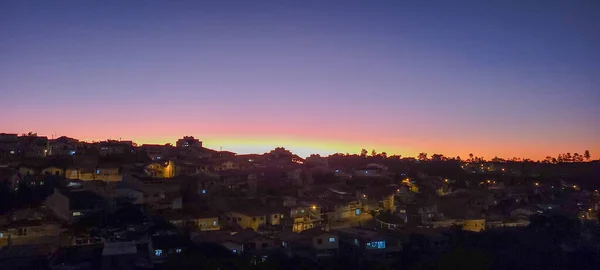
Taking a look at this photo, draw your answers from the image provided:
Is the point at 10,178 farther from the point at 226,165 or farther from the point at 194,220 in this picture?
the point at 226,165

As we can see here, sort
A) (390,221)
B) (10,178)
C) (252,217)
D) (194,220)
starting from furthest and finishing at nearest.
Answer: (390,221) < (10,178) < (252,217) < (194,220)

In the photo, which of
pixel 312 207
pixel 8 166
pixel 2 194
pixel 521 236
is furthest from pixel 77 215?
pixel 521 236

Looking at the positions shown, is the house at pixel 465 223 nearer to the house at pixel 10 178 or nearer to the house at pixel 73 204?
the house at pixel 73 204

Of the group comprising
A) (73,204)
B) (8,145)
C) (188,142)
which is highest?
(188,142)

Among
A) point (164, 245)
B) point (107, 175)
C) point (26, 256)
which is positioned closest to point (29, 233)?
point (26, 256)

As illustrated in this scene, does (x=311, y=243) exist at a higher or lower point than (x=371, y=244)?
higher

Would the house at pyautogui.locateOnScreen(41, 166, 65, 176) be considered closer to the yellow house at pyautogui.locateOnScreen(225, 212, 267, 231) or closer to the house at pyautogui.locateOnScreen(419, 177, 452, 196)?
the yellow house at pyautogui.locateOnScreen(225, 212, 267, 231)

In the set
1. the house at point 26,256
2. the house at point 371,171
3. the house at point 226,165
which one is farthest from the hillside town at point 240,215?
the house at point 371,171

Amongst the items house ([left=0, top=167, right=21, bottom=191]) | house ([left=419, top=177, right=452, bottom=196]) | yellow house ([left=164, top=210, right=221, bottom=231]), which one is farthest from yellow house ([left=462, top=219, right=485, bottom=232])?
house ([left=0, top=167, right=21, bottom=191])
